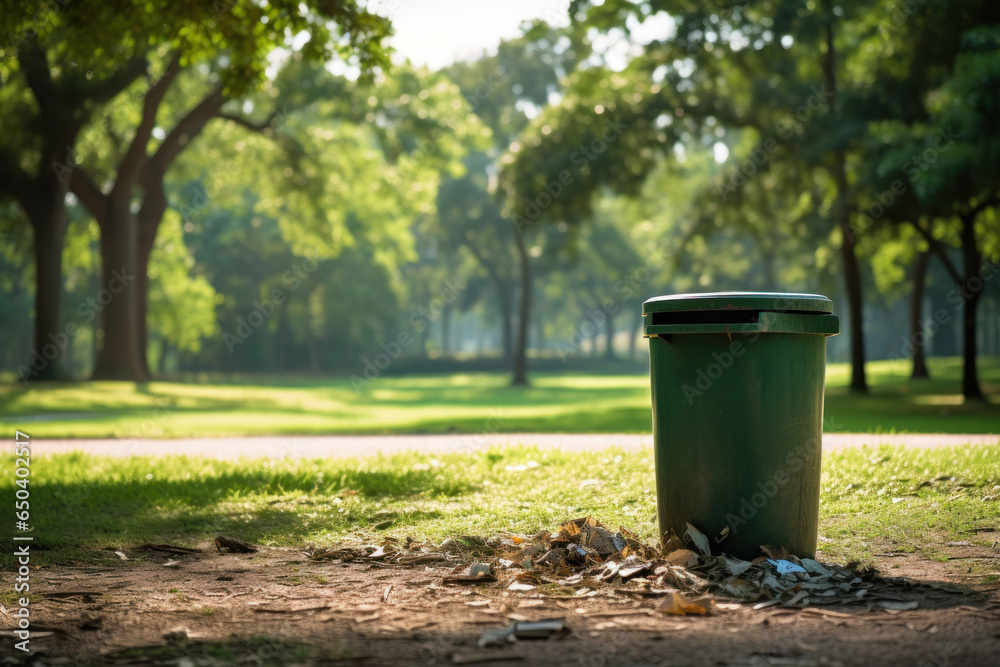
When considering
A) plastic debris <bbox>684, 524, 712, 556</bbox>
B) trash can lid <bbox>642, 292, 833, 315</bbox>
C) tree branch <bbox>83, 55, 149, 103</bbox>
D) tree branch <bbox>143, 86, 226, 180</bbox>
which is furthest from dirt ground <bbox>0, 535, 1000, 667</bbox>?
tree branch <bbox>143, 86, 226, 180</bbox>

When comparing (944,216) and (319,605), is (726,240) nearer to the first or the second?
(944,216)

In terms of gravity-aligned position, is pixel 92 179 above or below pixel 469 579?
above

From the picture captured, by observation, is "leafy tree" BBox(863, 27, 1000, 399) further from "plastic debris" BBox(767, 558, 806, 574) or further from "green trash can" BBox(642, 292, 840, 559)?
"plastic debris" BBox(767, 558, 806, 574)

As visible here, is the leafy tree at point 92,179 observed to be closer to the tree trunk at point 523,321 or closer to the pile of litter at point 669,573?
the tree trunk at point 523,321

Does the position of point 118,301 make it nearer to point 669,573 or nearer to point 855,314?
point 855,314

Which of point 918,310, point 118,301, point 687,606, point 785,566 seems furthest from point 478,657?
point 918,310

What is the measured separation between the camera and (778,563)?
443 centimetres

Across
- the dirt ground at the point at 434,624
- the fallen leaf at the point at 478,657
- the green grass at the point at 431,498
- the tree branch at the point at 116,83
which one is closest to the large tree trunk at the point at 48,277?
the tree branch at the point at 116,83

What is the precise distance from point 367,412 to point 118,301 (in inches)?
389

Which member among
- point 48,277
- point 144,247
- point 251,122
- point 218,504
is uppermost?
point 251,122

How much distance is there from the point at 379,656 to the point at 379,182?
95.3 ft

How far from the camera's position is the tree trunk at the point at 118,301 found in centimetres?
2675

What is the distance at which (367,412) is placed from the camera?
21.7 metres

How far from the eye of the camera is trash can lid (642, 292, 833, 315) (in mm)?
4473
